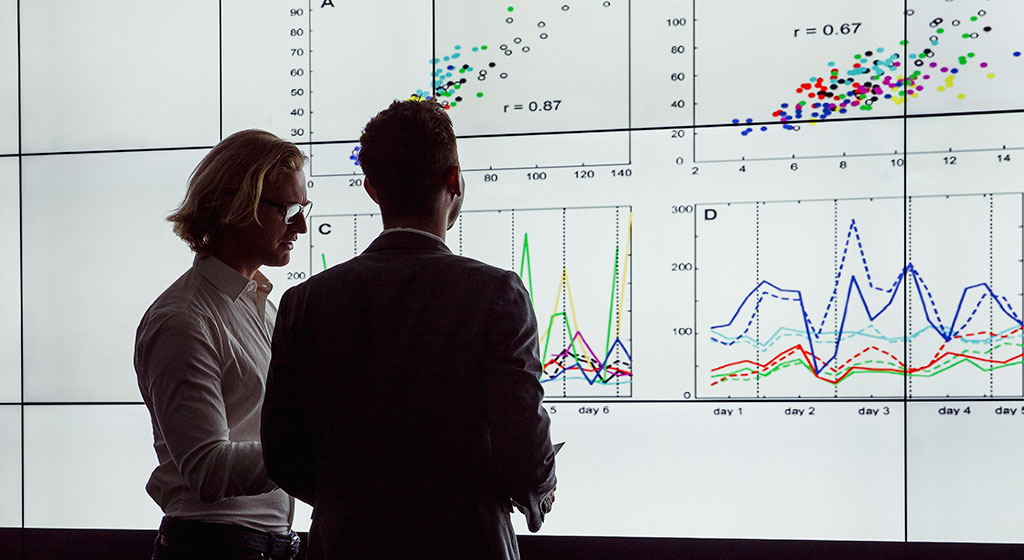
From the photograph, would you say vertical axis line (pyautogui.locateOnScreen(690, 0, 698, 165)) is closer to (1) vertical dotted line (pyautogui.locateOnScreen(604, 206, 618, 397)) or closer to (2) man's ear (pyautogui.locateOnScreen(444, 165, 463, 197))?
(1) vertical dotted line (pyautogui.locateOnScreen(604, 206, 618, 397))

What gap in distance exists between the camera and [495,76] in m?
2.43

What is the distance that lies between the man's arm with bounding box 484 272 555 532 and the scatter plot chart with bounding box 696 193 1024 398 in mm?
1293

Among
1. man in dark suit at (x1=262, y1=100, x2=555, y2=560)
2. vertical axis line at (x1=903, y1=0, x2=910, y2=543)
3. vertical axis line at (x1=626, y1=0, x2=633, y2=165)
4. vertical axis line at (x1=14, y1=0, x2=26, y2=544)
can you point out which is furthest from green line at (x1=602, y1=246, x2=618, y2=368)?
vertical axis line at (x1=14, y1=0, x2=26, y2=544)

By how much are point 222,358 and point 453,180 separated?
482 mm

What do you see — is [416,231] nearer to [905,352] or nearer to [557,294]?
[557,294]

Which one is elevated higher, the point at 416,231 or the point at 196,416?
the point at 416,231

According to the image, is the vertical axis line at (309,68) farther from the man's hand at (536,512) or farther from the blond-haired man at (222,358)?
the man's hand at (536,512)

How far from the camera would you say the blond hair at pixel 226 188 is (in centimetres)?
140

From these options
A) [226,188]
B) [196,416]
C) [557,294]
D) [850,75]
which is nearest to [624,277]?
[557,294]

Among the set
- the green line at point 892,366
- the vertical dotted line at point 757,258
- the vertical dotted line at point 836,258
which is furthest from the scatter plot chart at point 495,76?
the green line at point 892,366

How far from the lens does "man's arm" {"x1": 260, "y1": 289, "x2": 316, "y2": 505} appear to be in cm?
119

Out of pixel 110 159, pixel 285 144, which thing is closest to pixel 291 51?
pixel 110 159

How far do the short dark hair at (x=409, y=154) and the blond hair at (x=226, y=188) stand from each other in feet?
1.00

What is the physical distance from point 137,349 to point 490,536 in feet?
2.14
